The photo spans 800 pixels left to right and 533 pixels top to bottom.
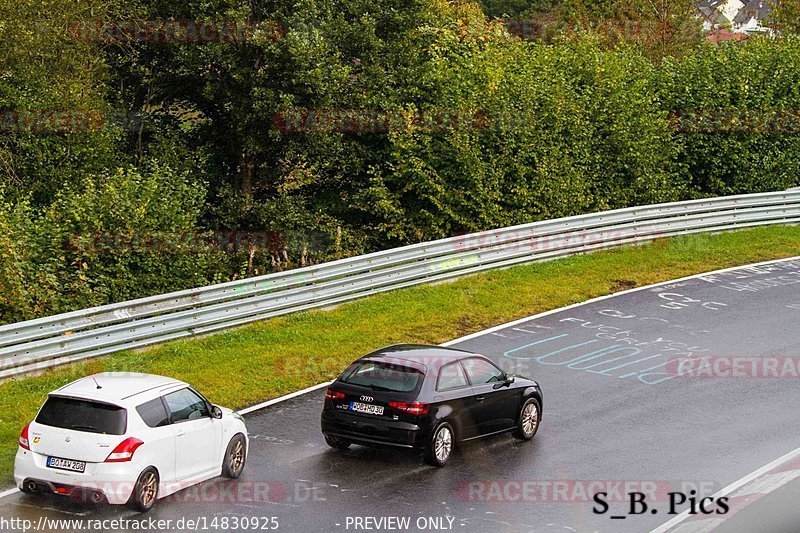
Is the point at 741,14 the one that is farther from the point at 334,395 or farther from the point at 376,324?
the point at 334,395

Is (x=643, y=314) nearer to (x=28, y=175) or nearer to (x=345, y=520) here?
(x=345, y=520)

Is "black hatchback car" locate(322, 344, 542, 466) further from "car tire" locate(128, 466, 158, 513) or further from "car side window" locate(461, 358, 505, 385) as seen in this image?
"car tire" locate(128, 466, 158, 513)

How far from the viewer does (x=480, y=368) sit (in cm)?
1461

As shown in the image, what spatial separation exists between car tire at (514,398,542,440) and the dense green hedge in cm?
1097

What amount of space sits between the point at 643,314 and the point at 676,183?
11475mm

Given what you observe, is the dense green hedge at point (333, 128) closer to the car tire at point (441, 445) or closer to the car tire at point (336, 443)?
the car tire at point (336, 443)

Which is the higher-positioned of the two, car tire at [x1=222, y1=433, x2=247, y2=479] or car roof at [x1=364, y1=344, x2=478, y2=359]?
car roof at [x1=364, y1=344, x2=478, y2=359]

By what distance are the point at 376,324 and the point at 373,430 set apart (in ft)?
23.0

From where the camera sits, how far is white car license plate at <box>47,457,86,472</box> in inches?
445

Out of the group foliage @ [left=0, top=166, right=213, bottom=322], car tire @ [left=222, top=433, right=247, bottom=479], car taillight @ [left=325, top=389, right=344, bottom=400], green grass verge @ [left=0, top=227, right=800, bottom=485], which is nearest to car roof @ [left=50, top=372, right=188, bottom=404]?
car tire @ [left=222, top=433, right=247, bottom=479]

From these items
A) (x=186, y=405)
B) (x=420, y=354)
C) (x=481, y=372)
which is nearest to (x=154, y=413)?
(x=186, y=405)

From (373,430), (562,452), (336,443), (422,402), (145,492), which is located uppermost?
(422,402)

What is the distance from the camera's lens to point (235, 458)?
13.1 m

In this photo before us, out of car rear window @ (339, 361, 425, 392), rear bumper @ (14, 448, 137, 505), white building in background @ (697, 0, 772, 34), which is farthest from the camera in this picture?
white building in background @ (697, 0, 772, 34)
